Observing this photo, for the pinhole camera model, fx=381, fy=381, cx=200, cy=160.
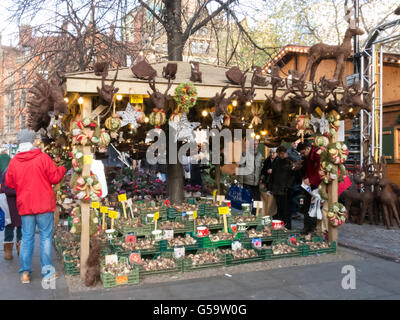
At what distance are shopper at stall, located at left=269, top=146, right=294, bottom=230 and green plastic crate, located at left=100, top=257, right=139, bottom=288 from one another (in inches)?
166

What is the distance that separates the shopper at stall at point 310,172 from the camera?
7410 millimetres

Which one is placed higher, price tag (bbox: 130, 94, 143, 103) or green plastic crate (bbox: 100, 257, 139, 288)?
price tag (bbox: 130, 94, 143, 103)

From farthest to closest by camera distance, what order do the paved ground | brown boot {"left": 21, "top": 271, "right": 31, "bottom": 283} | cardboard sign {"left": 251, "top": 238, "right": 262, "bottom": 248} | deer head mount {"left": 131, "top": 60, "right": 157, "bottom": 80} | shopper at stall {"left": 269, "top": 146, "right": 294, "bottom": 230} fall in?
1. shopper at stall {"left": 269, "top": 146, "right": 294, "bottom": 230}
2. cardboard sign {"left": 251, "top": 238, "right": 262, "bottom": 248}
3. deer head mount {"left": 131, "top": 60, "right": 157, "bottom": 80}
4. brown boot {"left": 21, "top": 271, "right": 31, "bottom": 283}
5. the paved ground

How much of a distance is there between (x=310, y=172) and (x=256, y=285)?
3.40 meters

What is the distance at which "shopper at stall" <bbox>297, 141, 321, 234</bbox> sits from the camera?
7.41 meters

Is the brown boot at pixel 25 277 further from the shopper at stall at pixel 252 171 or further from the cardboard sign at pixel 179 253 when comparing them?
the shopper at stall at pixel 252 171

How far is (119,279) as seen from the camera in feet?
15.8

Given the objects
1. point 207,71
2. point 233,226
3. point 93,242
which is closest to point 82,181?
point 93,242

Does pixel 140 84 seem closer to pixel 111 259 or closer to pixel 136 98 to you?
pixel 136 98

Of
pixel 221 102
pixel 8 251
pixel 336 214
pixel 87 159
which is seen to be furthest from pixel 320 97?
pixel 8 251

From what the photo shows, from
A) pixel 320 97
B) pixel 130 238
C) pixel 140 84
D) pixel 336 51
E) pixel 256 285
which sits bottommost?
pixel 256 285

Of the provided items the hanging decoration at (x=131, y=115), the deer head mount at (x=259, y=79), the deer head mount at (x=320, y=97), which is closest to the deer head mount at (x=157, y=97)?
the hanging decoration at (x=131, y=115)

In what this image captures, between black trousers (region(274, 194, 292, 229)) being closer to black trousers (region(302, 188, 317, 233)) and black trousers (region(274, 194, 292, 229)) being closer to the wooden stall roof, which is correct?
black trousers (region(302, 188, 317, 233))

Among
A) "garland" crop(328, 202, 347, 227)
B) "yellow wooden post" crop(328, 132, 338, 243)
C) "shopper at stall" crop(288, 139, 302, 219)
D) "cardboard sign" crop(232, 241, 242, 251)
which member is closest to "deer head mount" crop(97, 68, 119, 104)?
"cardboard sign" crop(232, 241, 242, 251)
